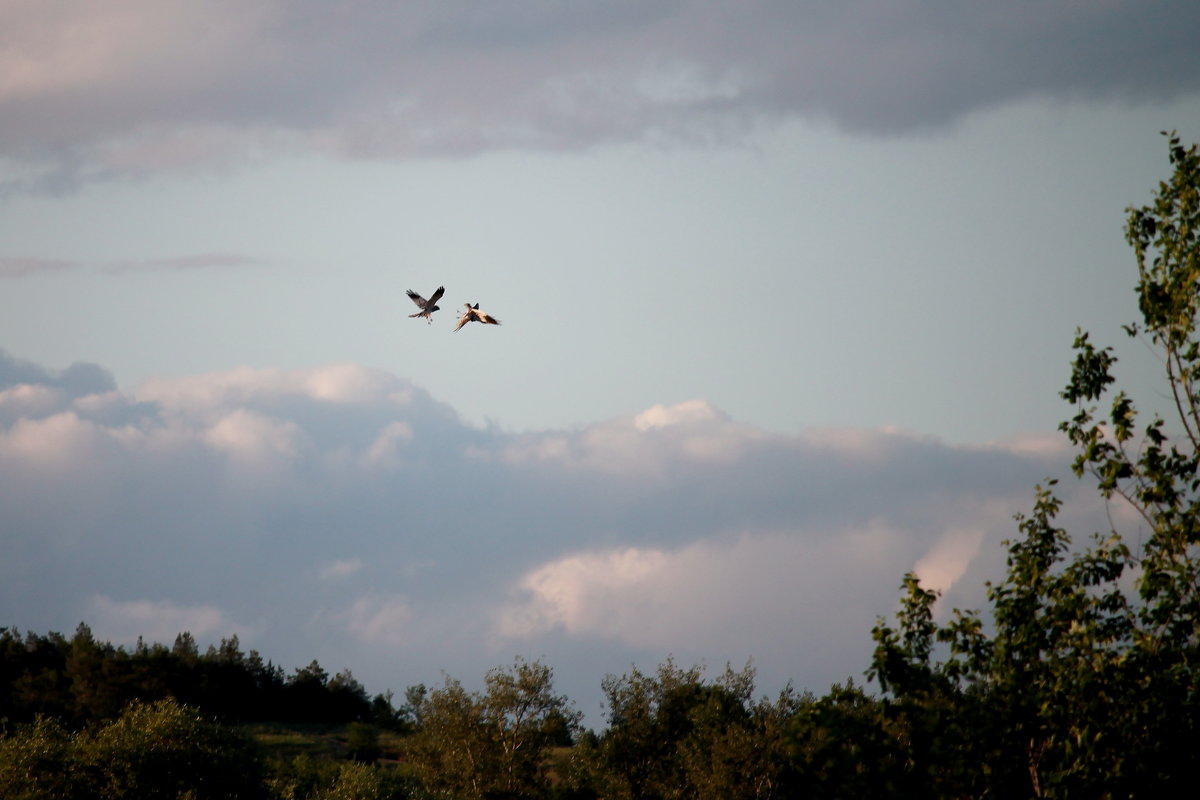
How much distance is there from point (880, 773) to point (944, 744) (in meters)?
1.09

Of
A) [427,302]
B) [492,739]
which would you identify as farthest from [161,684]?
[427,302]

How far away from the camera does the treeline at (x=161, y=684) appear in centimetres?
11412

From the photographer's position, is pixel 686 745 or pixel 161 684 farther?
pixel 161 684

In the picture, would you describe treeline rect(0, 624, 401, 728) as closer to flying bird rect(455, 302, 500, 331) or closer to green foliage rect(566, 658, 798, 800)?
green foliage rect(566, 658, 798, 800)

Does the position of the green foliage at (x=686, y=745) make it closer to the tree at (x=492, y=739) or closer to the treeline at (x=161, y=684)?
the tree at (x=492, y=739)

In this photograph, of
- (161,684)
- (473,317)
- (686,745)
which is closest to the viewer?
(473,317)

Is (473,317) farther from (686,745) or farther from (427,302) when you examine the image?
(686,745)

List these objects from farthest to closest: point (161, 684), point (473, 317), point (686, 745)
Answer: point (161, 684)
point (686, 745)
point (473, 317)

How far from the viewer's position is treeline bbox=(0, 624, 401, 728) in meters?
114

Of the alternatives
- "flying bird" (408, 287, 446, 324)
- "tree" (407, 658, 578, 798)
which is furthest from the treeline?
"flying bird" (408, 287, 446, 324)

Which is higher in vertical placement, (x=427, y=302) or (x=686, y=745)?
(x=427, y=302)

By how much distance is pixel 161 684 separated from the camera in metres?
119

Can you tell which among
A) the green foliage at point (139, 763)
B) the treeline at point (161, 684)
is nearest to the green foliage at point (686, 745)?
the green foliage at point (139, 763)

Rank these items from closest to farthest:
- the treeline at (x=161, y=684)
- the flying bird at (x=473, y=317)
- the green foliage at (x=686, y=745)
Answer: the flying bird at (x=473, y=317) → the green foliage at (x=686, y=745) → the treeline at (x=161, y=684)
